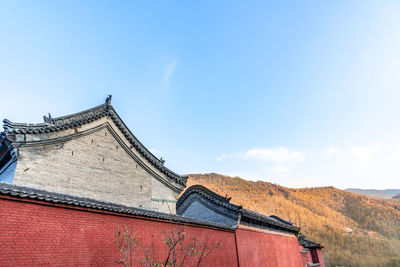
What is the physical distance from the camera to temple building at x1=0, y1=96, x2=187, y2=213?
1017cm

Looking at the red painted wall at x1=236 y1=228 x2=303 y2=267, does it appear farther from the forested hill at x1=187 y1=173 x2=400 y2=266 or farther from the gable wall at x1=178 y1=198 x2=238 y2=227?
the forested hill at x1=187 y1=173 x2=400 y2=266

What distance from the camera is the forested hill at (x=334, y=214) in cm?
3932

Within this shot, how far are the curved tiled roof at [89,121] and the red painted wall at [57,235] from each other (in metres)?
6.03

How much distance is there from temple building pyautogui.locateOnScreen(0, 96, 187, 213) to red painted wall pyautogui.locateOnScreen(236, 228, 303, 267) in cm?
446

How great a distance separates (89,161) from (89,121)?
2166mm

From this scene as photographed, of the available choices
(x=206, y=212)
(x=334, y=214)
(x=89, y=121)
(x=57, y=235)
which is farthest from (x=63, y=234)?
(x=334, y=214)

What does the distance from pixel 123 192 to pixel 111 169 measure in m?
1.43

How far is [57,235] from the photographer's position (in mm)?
5691

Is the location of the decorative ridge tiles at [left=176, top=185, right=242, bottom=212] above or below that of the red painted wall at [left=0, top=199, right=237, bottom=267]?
above

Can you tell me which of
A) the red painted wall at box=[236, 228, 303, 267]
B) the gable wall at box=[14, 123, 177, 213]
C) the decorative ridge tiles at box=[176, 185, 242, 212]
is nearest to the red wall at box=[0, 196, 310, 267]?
the gable wall at box=[14, 123, 177, 213]

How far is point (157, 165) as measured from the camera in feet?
51.0

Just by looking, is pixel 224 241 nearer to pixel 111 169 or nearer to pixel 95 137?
pixel 111 169

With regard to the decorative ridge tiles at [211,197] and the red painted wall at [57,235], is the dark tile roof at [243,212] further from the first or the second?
the red painted wall at [57,235]

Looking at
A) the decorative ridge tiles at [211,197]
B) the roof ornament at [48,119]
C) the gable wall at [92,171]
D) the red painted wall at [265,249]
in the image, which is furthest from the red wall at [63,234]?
the roof ornament at [48,119]
